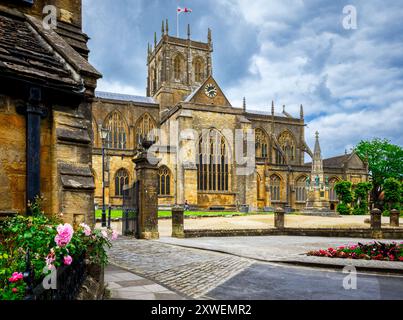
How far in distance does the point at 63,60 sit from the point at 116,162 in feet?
110

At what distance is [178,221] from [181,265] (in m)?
7.21

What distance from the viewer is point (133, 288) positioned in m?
6.18

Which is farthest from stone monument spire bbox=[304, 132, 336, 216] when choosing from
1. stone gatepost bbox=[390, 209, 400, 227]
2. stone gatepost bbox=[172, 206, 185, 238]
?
stone gatepost bbox=[172, 206, 185, 238]

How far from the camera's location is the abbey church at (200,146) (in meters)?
40.0

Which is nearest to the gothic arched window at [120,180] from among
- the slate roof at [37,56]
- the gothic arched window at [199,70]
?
the gothic arched window at [199,70]

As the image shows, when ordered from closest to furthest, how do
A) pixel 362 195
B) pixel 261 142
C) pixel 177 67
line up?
pixel 362 195
pixel 261 142
pixel 177 67

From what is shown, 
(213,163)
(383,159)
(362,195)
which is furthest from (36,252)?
(383,159)

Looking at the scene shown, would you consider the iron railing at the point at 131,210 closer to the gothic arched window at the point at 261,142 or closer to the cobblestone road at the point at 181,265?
the cobblestone road at the point at 181,265

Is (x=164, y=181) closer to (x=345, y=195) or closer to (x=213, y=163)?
(x=213, y=163)

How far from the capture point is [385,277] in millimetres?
7949

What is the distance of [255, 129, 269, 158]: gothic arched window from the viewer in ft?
186

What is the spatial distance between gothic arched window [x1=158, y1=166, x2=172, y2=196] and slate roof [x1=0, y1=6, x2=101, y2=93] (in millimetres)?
33227

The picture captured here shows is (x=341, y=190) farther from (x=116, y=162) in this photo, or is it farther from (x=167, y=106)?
(x=167, y=106)
